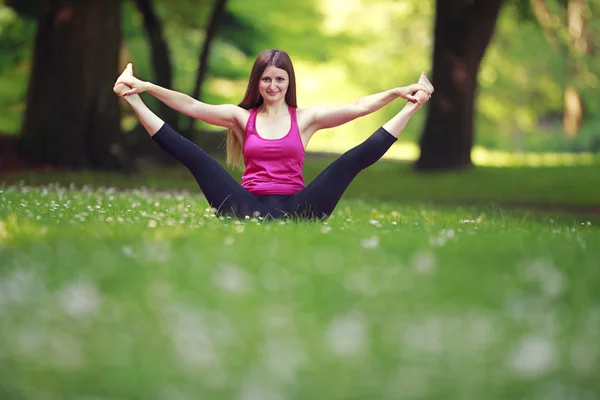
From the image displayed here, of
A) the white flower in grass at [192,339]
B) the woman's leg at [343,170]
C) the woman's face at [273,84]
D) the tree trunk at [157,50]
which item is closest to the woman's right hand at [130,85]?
the woman's face at [273,84]

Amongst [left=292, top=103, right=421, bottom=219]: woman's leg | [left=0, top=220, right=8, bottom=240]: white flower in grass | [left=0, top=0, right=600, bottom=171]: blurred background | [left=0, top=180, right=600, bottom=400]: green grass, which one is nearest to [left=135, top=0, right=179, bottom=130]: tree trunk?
[left=0, top=0, right=600, bottom=171]: blurred background

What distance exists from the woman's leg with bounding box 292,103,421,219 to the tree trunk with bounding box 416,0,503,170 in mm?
15616

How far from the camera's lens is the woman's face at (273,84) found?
819cm

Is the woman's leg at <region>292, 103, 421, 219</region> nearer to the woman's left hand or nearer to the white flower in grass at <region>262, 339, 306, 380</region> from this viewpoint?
the woman's left hand

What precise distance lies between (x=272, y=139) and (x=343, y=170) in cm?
81

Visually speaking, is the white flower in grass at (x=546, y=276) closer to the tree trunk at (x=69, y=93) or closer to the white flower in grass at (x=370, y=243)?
the white flower in grass at (x=370, y=243)

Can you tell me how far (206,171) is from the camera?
797cm

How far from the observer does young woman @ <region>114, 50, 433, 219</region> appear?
7945mm

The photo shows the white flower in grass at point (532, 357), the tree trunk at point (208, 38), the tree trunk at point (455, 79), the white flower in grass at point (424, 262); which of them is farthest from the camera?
the tree trunk at point (208, 38)

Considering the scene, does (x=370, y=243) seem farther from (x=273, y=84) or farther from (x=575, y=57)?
(x=575, y=57)

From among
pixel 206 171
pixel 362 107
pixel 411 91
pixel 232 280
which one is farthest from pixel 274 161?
pixel 232 280

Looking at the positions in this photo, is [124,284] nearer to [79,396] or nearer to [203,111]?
[79,396]

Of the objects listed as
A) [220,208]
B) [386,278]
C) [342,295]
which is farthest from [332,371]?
[220,208]

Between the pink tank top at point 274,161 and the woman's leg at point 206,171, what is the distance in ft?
0.92
